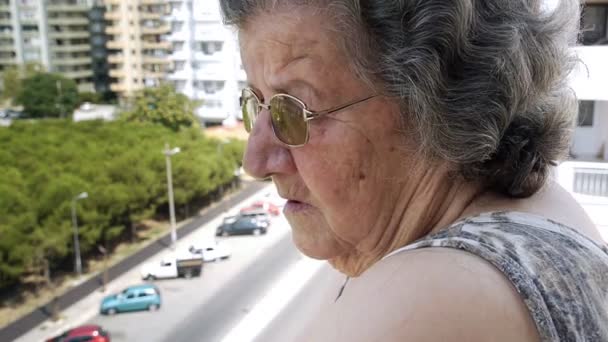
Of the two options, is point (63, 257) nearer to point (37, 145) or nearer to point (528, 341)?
point (37, 145)

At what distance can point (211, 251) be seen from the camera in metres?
6.51

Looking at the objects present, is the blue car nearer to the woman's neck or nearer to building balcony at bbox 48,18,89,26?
the woman's neck

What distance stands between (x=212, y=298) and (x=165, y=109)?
713cm

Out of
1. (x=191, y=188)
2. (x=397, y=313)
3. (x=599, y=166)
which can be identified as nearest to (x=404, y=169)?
(x=397, y=313)

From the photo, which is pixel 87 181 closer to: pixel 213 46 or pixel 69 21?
pixel 213 46

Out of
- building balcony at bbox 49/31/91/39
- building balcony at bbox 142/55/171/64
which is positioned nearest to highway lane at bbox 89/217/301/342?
building balcony at bbox 142/55/171/64

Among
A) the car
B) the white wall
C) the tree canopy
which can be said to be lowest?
the car

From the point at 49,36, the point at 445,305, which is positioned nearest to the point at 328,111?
the point at 445,305

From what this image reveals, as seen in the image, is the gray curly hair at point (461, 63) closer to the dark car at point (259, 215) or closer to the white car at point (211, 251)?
the white car at point (211, 251)

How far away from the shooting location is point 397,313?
329 mm

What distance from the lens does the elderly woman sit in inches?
A: 14.2

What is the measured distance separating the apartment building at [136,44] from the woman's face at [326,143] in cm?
1411

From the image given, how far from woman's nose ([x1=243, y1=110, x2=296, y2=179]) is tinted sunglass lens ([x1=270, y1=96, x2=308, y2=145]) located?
16 mm

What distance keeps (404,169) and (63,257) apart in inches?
263
